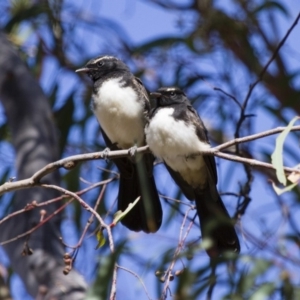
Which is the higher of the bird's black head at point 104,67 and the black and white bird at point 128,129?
the bird's black head at point 104,67

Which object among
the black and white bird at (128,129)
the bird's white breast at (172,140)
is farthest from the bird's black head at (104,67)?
the bird's white breast at (172,140)

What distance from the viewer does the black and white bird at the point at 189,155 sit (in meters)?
3.64

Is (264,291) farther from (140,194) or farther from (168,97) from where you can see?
(140,194)

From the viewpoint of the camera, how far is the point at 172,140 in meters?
3.63

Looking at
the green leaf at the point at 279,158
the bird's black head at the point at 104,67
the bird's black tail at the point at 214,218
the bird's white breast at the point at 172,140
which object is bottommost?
the green leaf at the point at 279,158

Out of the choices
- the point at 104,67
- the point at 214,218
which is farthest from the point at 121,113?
the point at 214,218

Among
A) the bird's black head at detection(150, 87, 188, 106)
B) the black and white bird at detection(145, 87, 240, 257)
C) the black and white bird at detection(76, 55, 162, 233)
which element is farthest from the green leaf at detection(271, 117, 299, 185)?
the black and white bird at detection(76, 55, 162, 233)

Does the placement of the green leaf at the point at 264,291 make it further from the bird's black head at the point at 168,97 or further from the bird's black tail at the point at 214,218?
the bird's black head at the point at 168,97

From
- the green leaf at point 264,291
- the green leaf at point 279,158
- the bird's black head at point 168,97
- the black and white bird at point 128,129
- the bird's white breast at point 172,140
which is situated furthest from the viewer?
the black and white bird at point 128,129

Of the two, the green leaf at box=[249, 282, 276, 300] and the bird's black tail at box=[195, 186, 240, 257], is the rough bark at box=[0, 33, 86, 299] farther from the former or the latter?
the green leaf at box=[249, 282, 276, 300]

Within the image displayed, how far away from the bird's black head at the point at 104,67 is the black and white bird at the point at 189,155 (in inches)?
21.3

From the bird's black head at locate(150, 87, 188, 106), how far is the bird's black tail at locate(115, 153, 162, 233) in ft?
0.90

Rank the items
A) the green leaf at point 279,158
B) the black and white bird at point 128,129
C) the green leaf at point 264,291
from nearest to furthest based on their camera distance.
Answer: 1. the green leaf at point 264,291
2. the green leaf at point 279,158
3. the black and white bird at point 128,129

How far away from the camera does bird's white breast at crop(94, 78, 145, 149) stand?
4.10 meters
